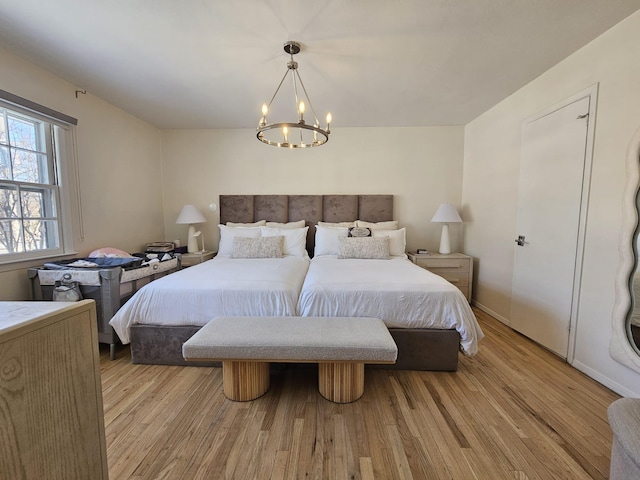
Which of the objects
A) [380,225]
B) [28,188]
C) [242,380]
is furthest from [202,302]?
[380,225]

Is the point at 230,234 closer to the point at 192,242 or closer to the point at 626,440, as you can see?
the point at 192,242

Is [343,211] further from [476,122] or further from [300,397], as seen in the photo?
[300,397]

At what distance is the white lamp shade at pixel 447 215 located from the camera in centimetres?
325

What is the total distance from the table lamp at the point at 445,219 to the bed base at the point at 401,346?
1.78 m

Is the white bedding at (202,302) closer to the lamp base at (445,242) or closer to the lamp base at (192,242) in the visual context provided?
the lamp base at (192,242)

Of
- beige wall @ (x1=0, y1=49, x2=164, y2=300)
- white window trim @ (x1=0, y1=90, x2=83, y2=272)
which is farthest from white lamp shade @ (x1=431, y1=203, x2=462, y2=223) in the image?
white window trim @ (x1=0, y1=90, x2=83, y2=272)

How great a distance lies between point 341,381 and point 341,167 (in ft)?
9.18

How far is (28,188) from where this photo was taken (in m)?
2.17

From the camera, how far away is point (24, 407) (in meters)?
0.65

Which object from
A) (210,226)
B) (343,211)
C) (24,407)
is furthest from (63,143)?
(343,211)

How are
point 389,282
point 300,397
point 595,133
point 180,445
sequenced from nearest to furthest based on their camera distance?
point 180,445, point 300,397, point 595,133, point 389,282

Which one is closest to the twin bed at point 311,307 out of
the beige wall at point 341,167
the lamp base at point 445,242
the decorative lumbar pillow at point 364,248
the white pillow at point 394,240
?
the decorative lumbar pillow at point 364,248

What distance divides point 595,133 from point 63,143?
441cm

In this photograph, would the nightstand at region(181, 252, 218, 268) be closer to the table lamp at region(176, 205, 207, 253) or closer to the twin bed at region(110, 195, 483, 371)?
the table lamp at region(176, 205, 207, 253)
